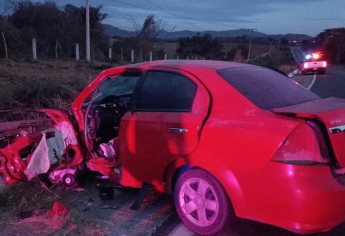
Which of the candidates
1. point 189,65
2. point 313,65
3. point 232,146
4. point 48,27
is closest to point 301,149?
point 232,146

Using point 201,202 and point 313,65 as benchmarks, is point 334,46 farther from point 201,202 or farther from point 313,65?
point 201,202

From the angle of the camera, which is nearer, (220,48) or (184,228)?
(184,228)

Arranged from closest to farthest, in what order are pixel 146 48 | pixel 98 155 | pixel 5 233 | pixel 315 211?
pixel 315 211 → pixel 5 233 → pixel 98 155 → pixel 146 48

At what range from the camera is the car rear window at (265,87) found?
443 centimetres

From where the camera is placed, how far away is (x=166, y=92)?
485 centimetres

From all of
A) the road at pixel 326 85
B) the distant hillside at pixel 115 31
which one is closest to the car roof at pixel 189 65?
the road at pixel 326 85

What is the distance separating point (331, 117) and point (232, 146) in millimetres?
840

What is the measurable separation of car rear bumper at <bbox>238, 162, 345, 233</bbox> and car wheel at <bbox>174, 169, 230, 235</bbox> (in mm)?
354

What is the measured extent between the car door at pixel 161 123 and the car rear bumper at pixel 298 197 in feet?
2.54

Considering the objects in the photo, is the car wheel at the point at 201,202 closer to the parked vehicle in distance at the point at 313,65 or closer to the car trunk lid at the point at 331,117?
the car trunk lid at the point at 331,117

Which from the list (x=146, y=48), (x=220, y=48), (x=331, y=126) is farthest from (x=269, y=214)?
(x=220, y=48)

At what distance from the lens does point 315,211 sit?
382 cm

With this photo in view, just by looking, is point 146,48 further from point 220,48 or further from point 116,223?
point 116,223

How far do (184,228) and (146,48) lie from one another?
51.7m
